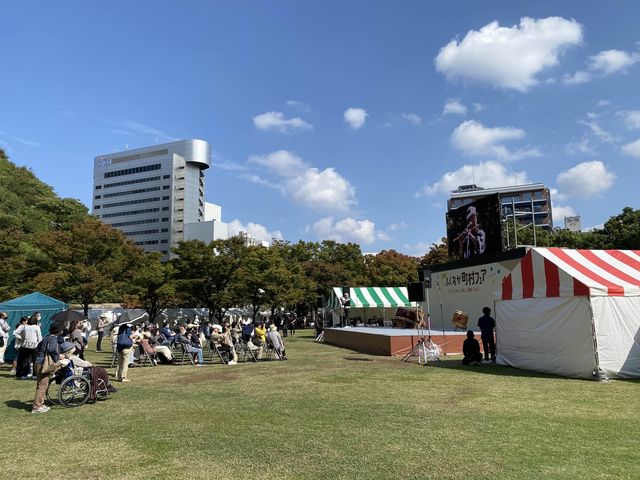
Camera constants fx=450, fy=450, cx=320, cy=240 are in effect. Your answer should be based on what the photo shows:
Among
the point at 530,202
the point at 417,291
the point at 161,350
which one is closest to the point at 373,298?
the point at 417,291

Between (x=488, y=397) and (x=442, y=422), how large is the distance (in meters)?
2.12

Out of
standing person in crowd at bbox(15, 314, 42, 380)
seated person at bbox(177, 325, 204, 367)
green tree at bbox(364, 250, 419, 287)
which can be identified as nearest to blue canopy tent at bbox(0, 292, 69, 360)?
standing person in crowd at bbox(15, 314, 42, 380)

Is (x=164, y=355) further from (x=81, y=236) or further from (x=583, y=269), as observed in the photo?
(x=81, y=236)

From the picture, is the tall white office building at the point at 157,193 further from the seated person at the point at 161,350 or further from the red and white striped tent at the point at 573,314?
the red and white striped tent at the point at 573,314

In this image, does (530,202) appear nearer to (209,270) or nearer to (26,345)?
(209,270)

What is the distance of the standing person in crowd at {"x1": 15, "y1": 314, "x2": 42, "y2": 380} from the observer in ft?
36.6

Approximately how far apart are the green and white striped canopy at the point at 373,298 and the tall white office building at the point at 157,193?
73.7 metres

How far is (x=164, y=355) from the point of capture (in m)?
14.1

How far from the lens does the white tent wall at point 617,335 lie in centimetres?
961

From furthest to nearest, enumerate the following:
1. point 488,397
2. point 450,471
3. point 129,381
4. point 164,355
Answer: point 164,355 → point 129,381 → point 488,397 → point 450,471

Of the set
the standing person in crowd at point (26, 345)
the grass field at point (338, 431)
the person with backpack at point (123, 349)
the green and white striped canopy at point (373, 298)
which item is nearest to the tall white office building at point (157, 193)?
the green and white striped canopy at point (373, 298)

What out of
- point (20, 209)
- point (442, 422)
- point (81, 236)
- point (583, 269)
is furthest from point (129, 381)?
point (20, 209)

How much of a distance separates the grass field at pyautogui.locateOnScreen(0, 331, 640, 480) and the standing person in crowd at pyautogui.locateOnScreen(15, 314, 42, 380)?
1668mm

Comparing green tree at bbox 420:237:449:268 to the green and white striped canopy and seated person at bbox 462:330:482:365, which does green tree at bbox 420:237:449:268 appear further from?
seated person at bbox 462:330:482:365
